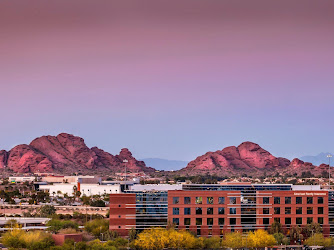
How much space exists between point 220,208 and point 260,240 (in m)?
9.60

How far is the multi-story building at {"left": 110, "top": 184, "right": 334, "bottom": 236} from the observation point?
106625mm

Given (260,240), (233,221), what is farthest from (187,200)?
(260,240)

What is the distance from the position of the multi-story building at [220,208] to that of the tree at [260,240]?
6.83 metres

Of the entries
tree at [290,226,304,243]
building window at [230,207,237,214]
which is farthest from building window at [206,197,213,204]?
tree at [290,226,304,243]

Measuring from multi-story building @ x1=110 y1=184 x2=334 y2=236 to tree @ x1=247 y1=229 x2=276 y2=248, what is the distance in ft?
22.4

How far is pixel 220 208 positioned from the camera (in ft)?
357

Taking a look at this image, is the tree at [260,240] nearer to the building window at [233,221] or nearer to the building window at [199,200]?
the building window at [233,221]

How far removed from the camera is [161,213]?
10781 cm

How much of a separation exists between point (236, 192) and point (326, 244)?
1555 cm

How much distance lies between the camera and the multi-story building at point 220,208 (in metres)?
107

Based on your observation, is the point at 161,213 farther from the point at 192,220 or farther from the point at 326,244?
the point at 326,244

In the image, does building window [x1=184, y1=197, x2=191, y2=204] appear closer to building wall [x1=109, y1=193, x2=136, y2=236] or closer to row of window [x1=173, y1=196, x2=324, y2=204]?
row of window [x1=173, y1=196, x2=324, y2=204]

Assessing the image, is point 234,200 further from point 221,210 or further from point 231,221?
point 231,221

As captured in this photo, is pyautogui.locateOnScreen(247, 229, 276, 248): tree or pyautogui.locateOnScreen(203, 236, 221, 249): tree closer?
pyautogui.locateOnScreen(203, 236, 221, 249): tree
